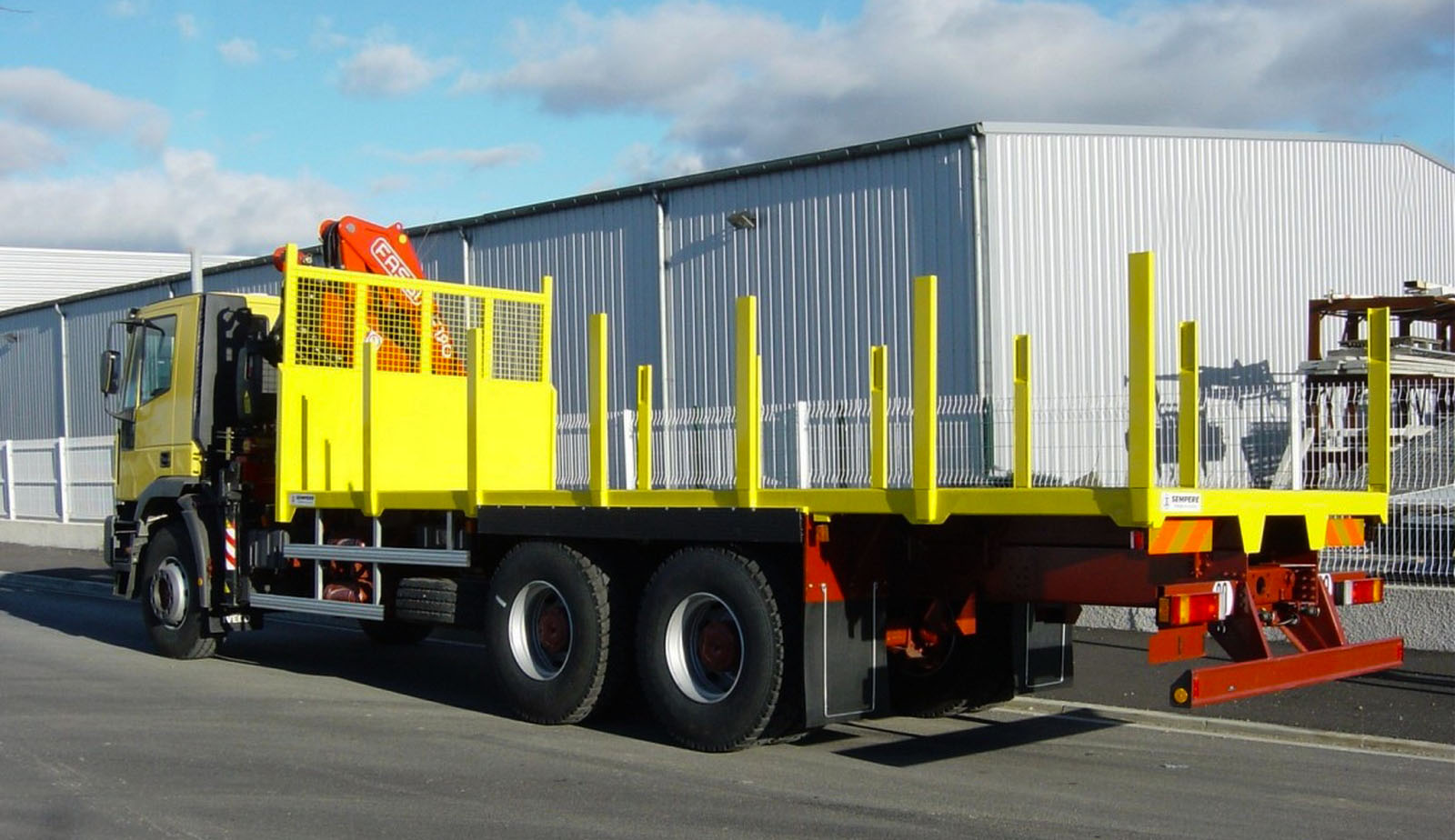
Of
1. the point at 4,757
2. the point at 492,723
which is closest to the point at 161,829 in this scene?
the point at 4,757

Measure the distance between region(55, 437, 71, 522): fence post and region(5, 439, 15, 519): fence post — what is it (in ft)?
6.98

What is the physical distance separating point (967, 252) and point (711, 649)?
12.0 metres

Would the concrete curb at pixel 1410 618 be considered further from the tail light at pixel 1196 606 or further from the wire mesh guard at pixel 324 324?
the wire mesh guard at pixel 324 324

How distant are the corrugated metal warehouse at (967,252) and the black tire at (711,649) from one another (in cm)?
755

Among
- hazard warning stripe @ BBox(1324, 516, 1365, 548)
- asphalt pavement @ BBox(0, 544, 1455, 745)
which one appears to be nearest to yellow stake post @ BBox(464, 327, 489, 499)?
asphalt pavement @ BBox(0, 544, 1455, 745)

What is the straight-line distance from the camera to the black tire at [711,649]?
7.89 metres

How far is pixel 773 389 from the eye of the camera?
21578 millimetres

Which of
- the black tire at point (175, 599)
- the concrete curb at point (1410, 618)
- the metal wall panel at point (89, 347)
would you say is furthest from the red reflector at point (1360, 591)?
the metal wall panel at point (89, 347)

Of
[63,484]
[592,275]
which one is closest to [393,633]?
[592,275]

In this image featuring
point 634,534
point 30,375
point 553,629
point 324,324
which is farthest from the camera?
point 30,375

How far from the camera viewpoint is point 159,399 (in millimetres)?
12234

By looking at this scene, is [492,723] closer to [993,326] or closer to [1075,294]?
[993,326]

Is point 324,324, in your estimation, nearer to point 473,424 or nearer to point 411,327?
point 411,327

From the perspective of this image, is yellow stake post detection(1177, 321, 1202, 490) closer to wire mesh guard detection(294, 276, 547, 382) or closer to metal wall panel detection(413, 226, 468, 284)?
A: wire mesh guard detection(294, 276, 547, 382)
